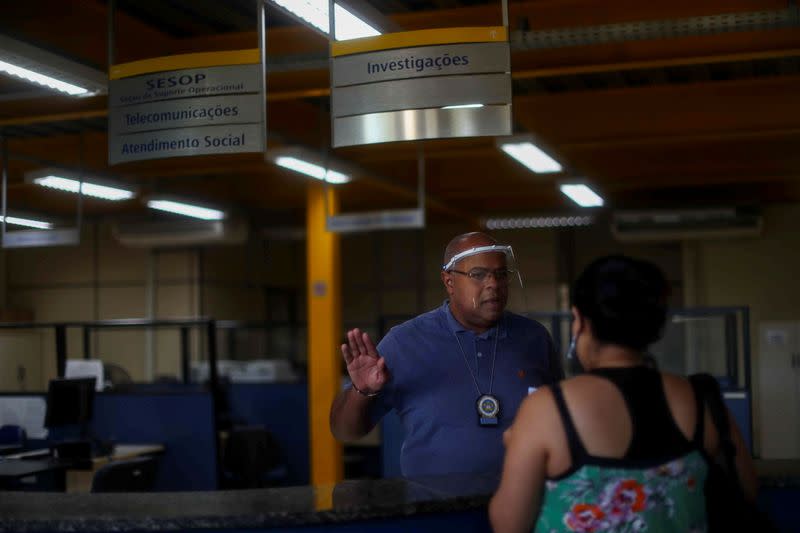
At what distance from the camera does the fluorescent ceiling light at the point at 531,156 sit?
7727mm

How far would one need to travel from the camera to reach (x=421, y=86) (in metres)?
3.82

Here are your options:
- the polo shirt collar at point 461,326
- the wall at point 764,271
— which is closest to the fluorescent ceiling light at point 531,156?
the polo shirt collar at point 461,326

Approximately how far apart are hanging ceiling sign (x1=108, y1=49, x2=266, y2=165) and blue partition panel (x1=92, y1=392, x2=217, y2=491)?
3.93 metres

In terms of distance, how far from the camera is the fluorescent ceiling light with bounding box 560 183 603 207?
10508mm

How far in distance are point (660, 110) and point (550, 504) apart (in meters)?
6.97

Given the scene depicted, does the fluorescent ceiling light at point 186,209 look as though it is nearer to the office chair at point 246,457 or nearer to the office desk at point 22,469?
the office chair at point 246,457

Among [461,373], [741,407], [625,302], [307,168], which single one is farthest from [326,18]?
[741,407]

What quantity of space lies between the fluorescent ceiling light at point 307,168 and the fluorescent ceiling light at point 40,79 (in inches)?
119

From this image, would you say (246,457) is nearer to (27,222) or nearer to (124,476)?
(27,222)

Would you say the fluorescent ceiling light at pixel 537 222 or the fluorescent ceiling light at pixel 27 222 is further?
the fluorescent ceiling light at pixel 537 222

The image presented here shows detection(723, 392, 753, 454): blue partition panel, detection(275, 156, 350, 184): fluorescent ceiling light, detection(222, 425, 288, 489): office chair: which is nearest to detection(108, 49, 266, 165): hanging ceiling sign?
detection(275, 156, 350, 184): fluorescent ceiling light

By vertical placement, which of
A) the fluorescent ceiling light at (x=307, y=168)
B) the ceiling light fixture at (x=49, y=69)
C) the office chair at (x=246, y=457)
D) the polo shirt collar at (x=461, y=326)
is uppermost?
the fluorescent ceiling light at (x=307, y=168)

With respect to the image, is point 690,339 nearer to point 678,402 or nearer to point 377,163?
point 377,163

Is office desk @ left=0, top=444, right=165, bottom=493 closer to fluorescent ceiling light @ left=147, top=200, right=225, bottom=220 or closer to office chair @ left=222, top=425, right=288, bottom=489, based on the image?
office chair @ left=222, top=425, right=288, bottom=489
